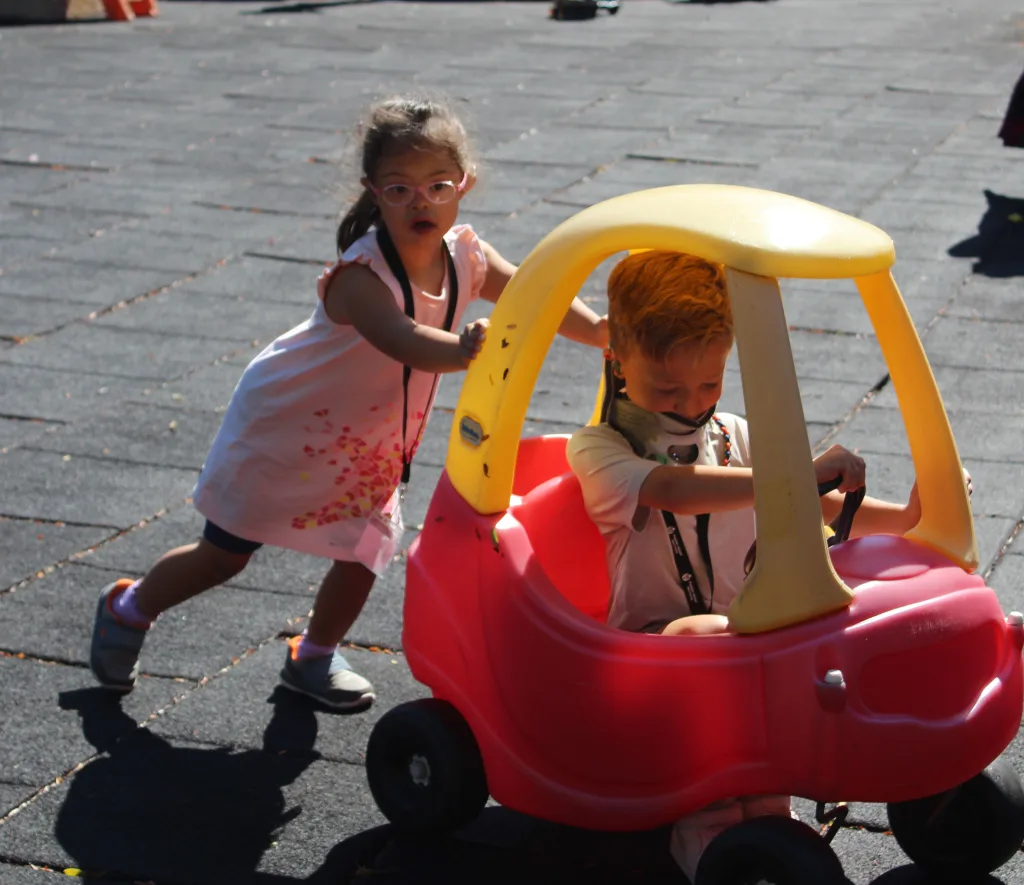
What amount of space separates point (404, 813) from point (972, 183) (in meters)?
5.54

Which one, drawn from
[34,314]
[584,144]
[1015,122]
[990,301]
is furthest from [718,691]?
[584,144]

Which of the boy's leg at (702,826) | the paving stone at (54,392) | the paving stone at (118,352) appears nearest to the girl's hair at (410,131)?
the boy's leg at (702,826)

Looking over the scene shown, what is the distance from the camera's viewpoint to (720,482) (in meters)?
2.57

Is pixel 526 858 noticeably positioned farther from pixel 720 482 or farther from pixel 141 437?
pixel 141 437

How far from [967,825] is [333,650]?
138cm

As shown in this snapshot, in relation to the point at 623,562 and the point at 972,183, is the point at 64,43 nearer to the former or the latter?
the point at 972,183

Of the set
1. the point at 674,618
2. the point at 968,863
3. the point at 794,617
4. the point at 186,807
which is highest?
the point at 794,617

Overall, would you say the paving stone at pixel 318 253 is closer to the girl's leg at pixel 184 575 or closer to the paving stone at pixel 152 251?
the paving stone at pixel 152 251

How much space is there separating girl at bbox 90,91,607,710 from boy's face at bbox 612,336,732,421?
38cm

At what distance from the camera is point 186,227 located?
7078 mm

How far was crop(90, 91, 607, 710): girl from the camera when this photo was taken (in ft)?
10.1

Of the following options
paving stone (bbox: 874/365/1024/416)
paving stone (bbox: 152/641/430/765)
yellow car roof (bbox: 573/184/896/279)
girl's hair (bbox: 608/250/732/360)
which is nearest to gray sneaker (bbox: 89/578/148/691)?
paving stone (bbox: 152/641/430/765)

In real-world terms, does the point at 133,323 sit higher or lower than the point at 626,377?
lower

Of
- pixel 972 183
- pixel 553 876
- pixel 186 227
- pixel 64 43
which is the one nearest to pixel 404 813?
pixel 553 876
